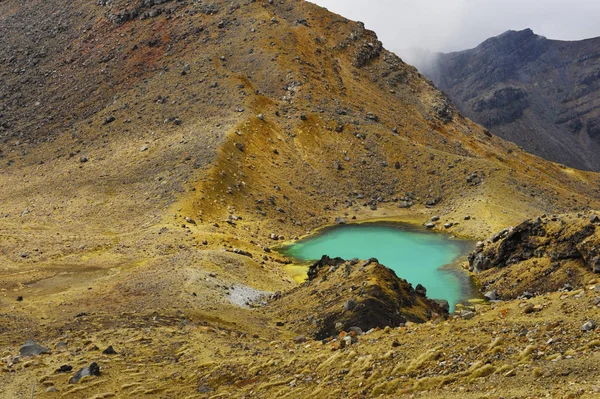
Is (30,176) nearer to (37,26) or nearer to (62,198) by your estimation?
(62,198)

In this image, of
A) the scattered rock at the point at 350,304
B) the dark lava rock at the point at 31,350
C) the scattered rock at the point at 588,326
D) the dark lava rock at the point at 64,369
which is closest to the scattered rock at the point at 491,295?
the scattered rock at the point at 350,304

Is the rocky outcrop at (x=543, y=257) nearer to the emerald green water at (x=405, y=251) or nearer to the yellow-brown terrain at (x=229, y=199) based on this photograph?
the yellow-brown terrain at (x=229, y=199)

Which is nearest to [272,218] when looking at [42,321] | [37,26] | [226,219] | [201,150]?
[226,219]

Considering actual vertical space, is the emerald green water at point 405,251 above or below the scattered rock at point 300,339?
above

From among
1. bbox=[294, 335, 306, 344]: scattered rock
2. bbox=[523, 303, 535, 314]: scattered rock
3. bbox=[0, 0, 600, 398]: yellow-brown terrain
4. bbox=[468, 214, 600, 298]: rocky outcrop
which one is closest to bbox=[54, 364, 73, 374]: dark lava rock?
bbox=[0, 0, 600, 398]: yellow-brown terrain

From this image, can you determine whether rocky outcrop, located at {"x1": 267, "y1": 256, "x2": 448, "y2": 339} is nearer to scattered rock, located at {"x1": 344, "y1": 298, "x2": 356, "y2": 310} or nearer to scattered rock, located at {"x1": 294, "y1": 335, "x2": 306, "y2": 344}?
scattered rock, located at {"x1": 344, "y1": 298, "x2": 356, "y2": 310}

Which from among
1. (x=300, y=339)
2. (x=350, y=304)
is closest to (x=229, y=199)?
(x=350, y=304)
